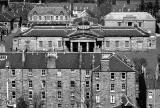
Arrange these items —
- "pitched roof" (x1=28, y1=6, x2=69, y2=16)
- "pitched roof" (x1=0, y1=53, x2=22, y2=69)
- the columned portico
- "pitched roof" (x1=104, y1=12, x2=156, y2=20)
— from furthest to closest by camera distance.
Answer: "pitched roof" (x1=28, y1=6, x2=69, y2=16)
"pitched roof" (x1=104, y1=12, x2=156, y2=20)
the columned portico
"pitched roof" (x1=0, y1=53, x2=22, y2=69)

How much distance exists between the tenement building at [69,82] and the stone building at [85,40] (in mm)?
32711

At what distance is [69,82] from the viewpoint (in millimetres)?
59000

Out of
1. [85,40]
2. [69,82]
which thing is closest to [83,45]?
[85,40]

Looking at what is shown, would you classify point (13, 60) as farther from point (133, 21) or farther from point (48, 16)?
point (48, 16)

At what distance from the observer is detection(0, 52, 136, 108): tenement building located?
192ft

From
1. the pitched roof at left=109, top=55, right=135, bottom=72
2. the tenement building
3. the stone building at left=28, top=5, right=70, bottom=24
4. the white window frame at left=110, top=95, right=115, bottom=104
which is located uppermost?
the stone building at left=28, top=5, right=70, bottom=24

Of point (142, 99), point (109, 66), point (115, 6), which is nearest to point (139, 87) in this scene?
point (142, 99)

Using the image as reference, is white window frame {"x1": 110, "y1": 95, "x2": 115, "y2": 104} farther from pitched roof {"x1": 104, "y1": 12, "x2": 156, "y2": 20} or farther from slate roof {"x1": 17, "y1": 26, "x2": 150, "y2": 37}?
pitched roof {"x1": 104, "y1": 12, "x2": 156, "y2": 20}

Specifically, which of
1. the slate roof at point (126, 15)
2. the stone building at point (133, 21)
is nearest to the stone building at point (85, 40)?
the stone building at point (133, 21)

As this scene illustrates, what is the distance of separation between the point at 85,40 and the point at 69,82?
34.1 m

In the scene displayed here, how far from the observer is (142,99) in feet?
204

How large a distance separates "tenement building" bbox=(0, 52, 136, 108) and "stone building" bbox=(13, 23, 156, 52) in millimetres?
32711

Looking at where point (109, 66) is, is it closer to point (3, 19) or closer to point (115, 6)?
point (3, 19)

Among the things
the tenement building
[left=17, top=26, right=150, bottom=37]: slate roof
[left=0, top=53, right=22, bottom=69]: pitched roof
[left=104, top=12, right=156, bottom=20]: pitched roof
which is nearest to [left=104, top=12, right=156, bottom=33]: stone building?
[left=104, top=12, right=156, bottom=20]: pitched roof
